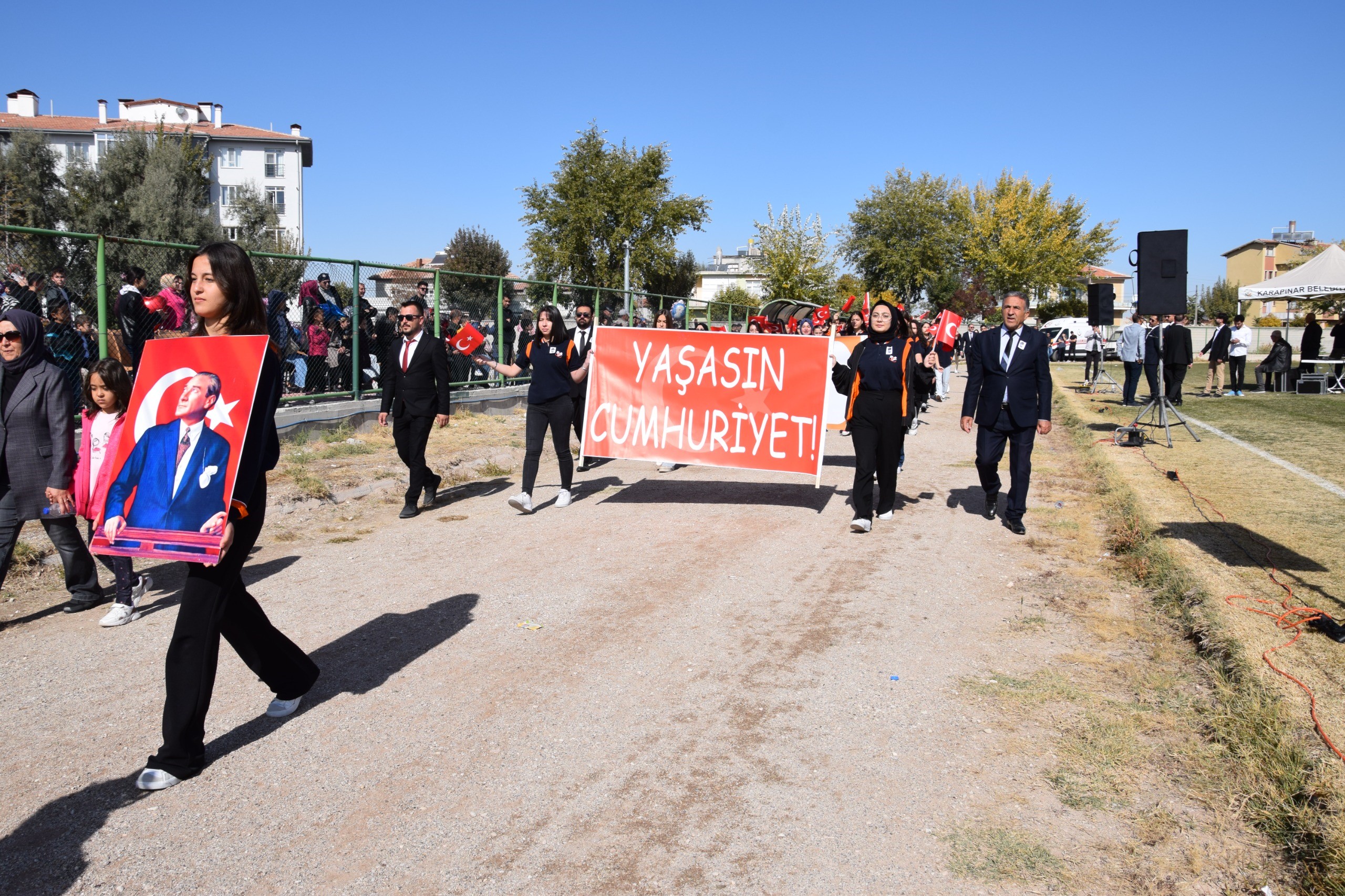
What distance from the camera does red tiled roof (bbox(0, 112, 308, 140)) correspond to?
7562cm

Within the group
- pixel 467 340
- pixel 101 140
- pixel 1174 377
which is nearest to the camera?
pixel 467 340

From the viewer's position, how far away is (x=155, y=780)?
12.1 feet

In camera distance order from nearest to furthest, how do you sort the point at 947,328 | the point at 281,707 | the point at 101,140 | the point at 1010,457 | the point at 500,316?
the point at 281,707, the point at 1010,457, the point at 947,328, the point at 500,316, the point at 101,140

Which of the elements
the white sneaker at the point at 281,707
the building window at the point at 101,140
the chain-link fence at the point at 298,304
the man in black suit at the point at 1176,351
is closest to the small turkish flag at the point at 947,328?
the chain-link fence at the point at 298,304

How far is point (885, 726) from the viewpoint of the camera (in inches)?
171

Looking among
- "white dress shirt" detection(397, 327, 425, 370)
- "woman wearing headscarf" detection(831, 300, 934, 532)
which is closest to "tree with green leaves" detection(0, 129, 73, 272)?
"white dress shirt" detection(397, 327, 425, 370)

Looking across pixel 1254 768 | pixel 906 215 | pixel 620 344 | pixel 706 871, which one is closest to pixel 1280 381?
pixel 620 344

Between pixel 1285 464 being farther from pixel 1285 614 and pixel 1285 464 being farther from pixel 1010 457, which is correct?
pixel 1285 614

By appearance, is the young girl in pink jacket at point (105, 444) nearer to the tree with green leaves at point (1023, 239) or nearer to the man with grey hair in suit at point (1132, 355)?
the man with grey hair in suit at point (1132, 355)

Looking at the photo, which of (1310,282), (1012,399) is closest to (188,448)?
(1012,399)

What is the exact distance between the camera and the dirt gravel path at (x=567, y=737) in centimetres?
322

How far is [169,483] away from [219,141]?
86837 mm

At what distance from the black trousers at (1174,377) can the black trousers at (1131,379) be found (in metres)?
1.70

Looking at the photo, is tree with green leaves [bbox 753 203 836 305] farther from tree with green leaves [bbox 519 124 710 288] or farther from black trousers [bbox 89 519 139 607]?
black trousers [bbox 89 519 139 607]
